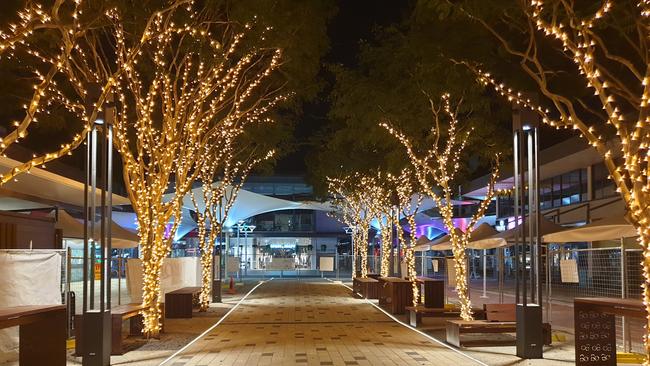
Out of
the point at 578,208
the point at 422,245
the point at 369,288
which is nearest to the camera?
the point at 369,288

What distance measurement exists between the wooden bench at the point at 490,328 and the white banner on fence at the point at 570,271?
3.48 feet

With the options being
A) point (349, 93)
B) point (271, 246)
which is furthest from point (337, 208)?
point (349, 93)

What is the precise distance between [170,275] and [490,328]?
11.7 metres

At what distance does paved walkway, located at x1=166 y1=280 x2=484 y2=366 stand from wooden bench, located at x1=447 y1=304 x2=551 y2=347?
33 cm

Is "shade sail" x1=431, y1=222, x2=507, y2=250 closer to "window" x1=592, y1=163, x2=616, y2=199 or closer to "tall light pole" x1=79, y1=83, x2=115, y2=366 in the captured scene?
"window" x1=592, y1=163, x2=616, y2=199

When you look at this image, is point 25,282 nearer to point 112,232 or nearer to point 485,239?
point 112,232

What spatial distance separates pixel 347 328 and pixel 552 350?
4921 mm

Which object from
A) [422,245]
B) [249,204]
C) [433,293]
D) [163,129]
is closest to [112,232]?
[163,129]

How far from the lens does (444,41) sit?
1345cm

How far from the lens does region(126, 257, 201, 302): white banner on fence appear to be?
677 inches

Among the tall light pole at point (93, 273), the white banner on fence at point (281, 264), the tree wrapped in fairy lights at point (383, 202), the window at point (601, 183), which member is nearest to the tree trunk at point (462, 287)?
the tall light pole at point (93, 273)

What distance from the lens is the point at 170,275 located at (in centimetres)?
2183

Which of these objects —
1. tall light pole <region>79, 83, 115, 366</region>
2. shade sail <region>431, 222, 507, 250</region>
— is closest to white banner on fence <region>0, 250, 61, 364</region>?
tall light pole <region>79, 83, 115, 366</region>

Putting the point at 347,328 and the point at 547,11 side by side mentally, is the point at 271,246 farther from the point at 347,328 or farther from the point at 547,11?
the point at 547,11
